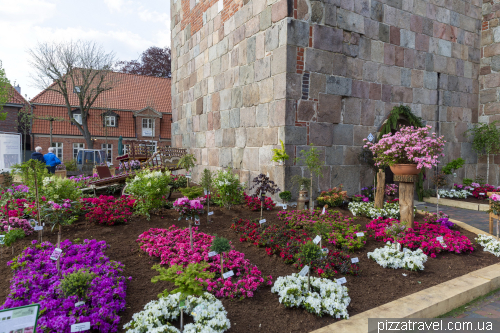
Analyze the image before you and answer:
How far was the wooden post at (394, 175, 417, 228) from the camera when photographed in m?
5.34

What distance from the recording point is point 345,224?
213 inches

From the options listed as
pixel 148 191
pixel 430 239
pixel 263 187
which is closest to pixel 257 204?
pixel 263 187

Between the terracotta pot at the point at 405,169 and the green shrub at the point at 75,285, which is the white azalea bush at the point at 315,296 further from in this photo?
the terracotta pot at the point at 405,169

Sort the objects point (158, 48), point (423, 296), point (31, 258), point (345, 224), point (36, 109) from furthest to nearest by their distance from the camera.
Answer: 1. point (158, 48)
2. point (36, 109)
3. point (345, 224)
4. point (31, 258)
5. point (423, 296)

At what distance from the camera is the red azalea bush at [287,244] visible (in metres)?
3.91

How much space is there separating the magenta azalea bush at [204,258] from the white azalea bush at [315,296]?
0.95 ft

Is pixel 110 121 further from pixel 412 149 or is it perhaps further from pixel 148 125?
pixel 412 149

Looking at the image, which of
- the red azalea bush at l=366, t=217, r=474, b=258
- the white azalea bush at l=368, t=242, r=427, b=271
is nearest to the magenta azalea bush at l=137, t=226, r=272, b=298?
the white azalea bush at l=368, t=242, r=427, b=271

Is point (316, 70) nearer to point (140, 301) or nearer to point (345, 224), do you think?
point (345, 224)

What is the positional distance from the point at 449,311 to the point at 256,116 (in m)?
5.44

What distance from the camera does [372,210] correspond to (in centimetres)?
644

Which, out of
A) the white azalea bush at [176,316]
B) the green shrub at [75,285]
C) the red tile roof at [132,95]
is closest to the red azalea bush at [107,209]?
the green shrub at [75,285]

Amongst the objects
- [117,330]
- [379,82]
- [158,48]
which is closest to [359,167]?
[379,82]

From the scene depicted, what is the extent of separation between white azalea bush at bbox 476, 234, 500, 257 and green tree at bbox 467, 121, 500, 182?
6.00 m
